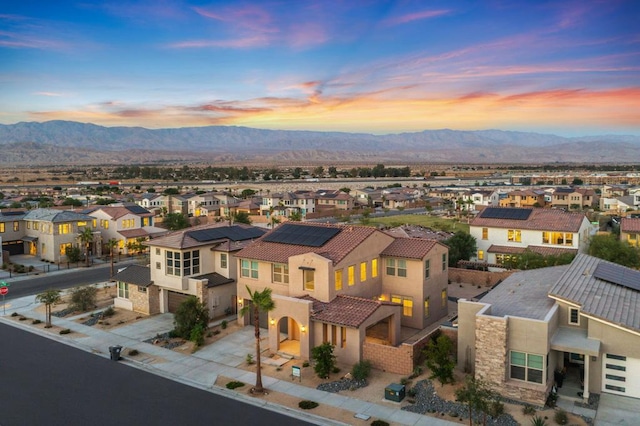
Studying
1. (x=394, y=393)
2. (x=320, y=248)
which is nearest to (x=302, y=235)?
(x=320, y=248)

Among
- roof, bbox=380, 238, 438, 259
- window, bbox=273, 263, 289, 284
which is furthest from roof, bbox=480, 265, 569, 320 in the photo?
window, bbox=273, 263, 289, 284

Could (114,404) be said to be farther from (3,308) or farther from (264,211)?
Answer: (264,211)

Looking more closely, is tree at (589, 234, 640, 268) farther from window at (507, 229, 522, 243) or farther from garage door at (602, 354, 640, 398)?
garage door at (602, 354, 640, 398)

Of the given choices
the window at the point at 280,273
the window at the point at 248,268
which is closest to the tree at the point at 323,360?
the window at the point at 280,273

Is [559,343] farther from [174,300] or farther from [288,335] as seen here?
[174,300]

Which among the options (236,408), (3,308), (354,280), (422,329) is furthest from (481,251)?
(3,308)

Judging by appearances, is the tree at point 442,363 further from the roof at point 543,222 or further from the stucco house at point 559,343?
the roof at point 543,222
